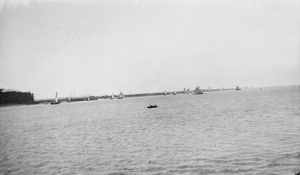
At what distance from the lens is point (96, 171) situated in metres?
21.6

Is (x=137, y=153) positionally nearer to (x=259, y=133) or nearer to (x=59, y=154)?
(x=59, y=154)

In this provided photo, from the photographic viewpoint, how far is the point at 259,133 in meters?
33.8

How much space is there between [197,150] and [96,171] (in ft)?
32.9

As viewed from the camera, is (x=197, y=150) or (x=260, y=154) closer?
(x=260, y=154)

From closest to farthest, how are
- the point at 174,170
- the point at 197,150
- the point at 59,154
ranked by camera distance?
the point at 174,170, the point at 197,150, the point at 59,154

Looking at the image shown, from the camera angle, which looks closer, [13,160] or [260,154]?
[260,154]

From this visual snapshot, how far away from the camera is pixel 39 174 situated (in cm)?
2214

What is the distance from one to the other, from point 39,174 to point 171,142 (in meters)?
15.1

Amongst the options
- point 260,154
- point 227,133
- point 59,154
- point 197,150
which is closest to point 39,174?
point 59,154

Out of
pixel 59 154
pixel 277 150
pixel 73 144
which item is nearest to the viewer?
pixel 277 150

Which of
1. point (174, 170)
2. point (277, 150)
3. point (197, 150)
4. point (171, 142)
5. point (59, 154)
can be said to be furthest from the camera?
point (171, 142)

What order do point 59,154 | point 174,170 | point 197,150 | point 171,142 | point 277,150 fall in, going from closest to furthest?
point 174,170 → point 277,150 → point 197,150 → point 59,154 → point 171,142

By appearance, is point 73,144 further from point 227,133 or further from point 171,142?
point 227,133

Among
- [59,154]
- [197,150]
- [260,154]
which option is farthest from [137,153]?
[260,154]
